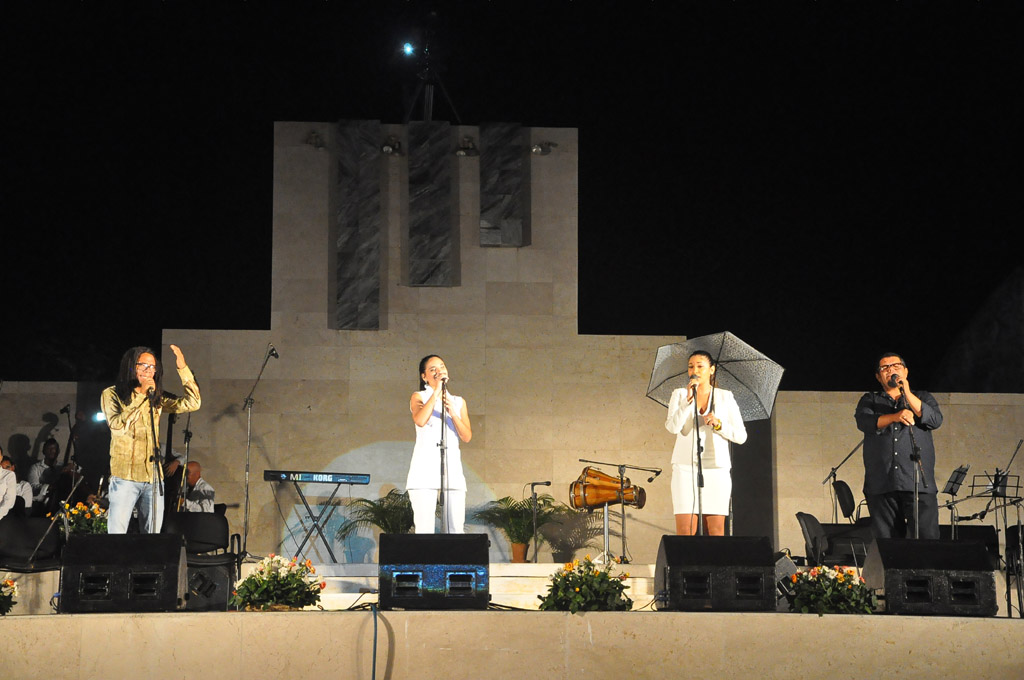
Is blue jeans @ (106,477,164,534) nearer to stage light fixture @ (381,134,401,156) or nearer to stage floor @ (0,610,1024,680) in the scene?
A: stage floor @ (0,610,1024,680)

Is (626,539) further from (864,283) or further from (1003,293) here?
(1003,293)

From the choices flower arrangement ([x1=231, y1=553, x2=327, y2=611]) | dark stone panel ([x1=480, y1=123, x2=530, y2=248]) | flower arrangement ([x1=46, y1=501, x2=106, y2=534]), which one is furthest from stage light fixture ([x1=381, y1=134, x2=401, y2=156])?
flower arrangement ([x1=231, y1=553, x2=327, y2=611])

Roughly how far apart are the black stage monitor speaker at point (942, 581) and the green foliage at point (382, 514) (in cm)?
599

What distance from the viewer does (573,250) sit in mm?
12055

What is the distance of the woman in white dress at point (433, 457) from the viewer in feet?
24.1

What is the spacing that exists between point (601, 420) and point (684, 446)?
4612 millimetres

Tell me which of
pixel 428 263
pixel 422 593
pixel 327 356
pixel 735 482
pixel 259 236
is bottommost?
pixel 422 593

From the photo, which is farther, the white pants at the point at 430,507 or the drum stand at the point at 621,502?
the drum stand at the point at 621,502

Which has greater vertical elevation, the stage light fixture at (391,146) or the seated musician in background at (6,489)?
the stage light fixture at (391,146)

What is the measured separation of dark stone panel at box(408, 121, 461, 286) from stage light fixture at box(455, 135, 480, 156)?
132 millimetres

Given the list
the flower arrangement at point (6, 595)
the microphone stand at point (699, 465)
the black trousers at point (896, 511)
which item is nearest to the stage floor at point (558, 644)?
the flower arrangement at point (6, 595)

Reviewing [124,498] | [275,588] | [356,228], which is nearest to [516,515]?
[356,228]

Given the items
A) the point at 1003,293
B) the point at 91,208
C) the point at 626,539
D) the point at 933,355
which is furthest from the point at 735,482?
the point at 91,208

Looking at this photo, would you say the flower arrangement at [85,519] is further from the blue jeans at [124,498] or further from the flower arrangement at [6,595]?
the flower arrangement at [6,595]
